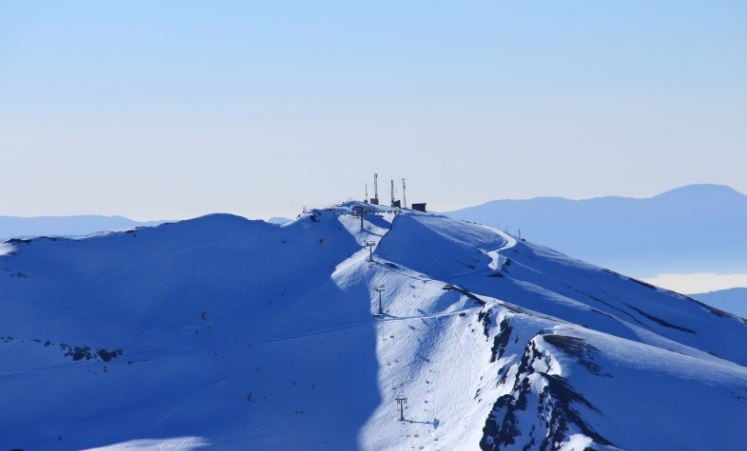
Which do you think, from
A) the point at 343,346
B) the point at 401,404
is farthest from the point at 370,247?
the point at 401,404

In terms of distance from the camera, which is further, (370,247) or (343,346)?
(370,247)

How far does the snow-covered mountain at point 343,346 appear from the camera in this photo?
72.9m

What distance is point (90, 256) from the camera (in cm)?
11700

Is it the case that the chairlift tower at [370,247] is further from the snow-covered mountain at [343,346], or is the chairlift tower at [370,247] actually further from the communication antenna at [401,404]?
the communication antenna at [401,404]

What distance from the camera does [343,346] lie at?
96.6m

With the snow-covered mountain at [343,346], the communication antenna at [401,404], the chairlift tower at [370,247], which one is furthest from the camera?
the chairlift tower at [370,247]

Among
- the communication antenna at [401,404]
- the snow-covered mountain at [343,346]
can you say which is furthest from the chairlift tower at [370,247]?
the communication antenna at [401,404]

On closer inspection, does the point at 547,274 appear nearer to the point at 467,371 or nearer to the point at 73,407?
the point at 467,371

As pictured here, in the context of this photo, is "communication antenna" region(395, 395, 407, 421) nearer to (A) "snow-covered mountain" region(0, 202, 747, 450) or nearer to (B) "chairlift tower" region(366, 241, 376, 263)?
(A) "snow-covered mountain" region(0, 202, 747, 450)

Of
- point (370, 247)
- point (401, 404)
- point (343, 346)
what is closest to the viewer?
point (401, 404)

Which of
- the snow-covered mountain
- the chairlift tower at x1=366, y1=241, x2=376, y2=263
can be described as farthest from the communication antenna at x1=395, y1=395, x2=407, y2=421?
the chairlift tower at x1=366, y1=241, x2=376, y2=263

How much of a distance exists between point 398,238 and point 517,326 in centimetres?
4282

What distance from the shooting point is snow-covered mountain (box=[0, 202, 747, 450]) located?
72875 mm

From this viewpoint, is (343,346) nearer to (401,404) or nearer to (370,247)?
(401,404)
